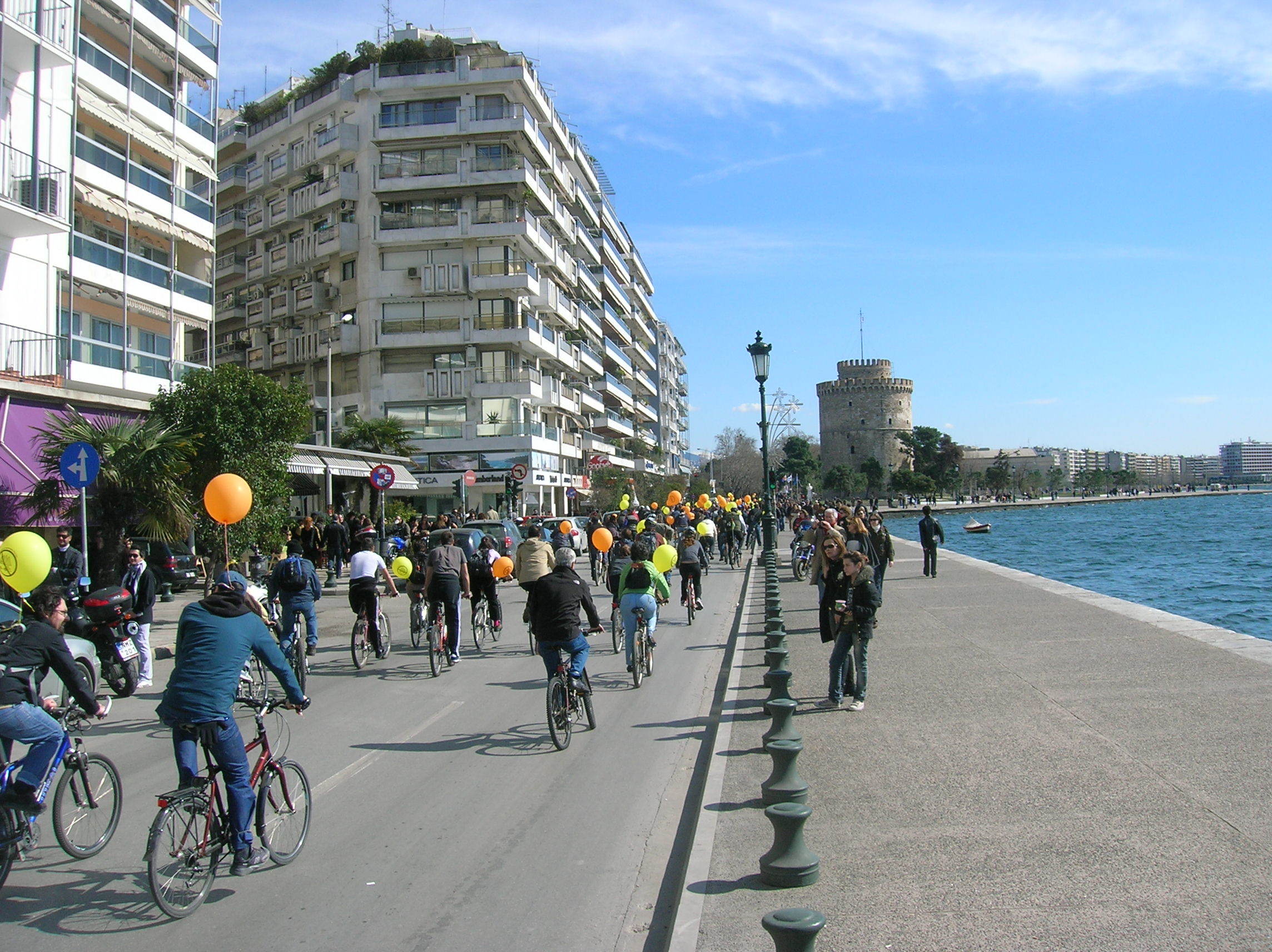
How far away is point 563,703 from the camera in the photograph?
816 centimetres

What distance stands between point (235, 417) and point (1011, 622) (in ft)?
47.9

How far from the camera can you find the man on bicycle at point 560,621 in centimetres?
834

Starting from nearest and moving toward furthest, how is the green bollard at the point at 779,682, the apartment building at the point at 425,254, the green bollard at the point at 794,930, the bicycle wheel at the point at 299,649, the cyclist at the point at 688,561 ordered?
the green bollard at the point at 794,930 → the green bollard at the point at 779,682 → the bicycle wheel at the point at 299,649 → the cyclist at the point at 688,561 → the apartment building at the point at 425,254

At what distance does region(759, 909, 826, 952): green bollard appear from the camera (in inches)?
136

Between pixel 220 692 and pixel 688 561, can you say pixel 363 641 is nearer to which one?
pixel 688 561

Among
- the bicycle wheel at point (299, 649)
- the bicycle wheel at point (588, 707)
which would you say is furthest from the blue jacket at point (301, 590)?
the bicycle wheel at point (588, 707)

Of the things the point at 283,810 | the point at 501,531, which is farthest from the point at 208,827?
the point at 501,531

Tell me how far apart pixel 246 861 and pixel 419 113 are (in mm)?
47981

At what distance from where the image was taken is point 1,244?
775 inches

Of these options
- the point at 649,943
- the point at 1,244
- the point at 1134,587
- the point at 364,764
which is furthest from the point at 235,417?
the point at 1134,587

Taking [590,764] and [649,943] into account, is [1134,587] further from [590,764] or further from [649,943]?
[649,943]

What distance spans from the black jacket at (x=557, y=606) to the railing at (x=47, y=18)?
18152 mm

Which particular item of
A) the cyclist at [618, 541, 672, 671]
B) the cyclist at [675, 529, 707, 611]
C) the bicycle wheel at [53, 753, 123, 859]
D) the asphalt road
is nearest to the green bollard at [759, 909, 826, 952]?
the asphalt road

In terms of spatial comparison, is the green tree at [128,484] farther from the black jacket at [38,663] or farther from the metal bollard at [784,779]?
the metal bollard at [784,779]
